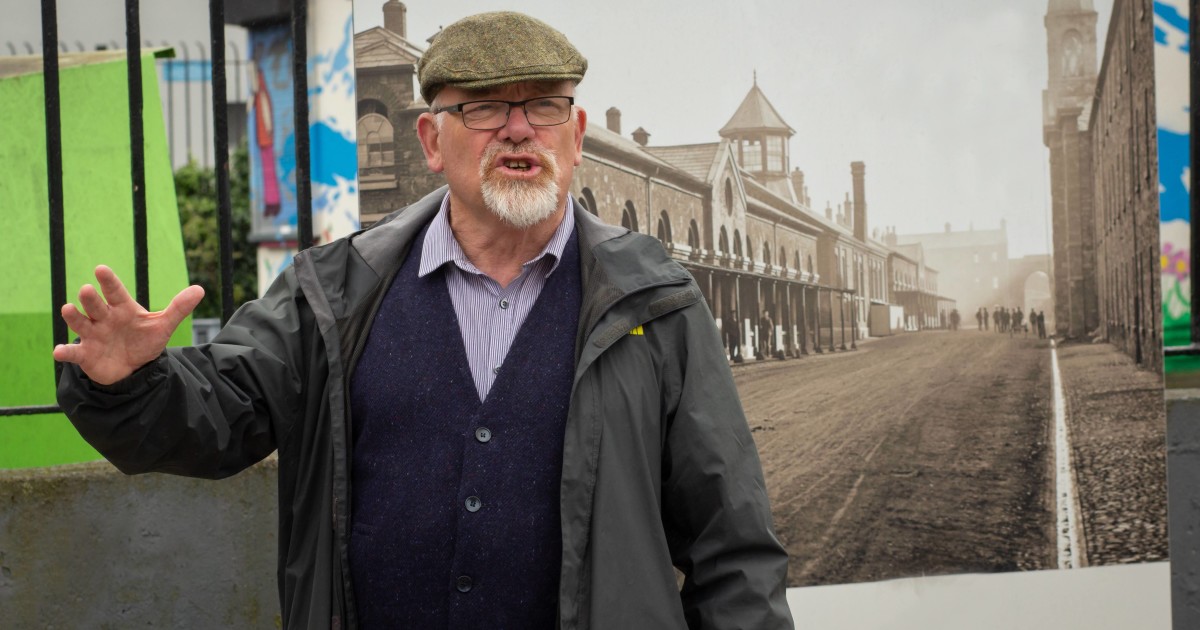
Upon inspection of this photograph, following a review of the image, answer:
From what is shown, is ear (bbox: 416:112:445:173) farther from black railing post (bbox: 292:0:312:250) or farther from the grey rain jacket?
black railing post (bbox: 292:0:312:250)

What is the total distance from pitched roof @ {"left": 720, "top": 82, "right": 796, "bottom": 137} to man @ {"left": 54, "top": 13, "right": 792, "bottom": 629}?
8.75 feet

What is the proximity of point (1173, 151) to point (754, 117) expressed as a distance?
1805 millimetres

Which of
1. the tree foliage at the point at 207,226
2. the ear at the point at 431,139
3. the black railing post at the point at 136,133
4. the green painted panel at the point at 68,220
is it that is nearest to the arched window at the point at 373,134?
the green painted panel at the point at 68,220

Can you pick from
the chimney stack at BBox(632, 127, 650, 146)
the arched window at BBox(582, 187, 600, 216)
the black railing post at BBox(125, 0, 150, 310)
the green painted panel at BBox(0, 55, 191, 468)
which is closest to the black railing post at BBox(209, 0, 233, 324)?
the black railing post at BBox(125, 0, 150, 310)

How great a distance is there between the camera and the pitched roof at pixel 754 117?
15.5 feet

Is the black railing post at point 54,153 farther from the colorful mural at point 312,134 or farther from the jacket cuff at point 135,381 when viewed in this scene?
the jacket cuff at point 135,381

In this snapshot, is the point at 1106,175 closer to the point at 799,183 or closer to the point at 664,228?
the point at 799,183

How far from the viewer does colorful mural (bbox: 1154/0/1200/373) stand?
4617mm

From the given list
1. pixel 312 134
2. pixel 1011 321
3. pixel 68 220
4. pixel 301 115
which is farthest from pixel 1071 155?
pixel 68 220

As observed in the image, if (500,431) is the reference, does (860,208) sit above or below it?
above

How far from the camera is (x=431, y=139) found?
2.35m

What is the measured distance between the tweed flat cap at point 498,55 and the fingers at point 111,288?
31.2 inches

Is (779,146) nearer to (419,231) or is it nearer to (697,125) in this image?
(697,125)

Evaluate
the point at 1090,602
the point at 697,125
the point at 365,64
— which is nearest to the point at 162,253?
the point at 365,64
